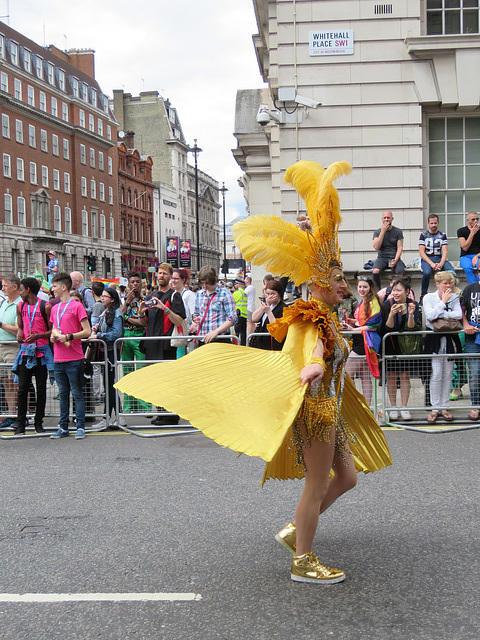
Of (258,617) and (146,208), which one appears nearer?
(258,617)

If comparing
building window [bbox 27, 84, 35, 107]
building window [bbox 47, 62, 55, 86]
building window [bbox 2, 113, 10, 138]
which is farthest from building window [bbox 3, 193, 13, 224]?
building window [bbox 47, 62, 55, 86]

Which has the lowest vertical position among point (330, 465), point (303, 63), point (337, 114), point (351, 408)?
point (330, 465)

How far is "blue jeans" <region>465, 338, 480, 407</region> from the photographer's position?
8.58 meters

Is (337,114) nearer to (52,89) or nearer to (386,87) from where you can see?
(386,87)

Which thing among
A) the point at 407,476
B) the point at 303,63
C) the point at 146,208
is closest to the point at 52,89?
the point at 146,208

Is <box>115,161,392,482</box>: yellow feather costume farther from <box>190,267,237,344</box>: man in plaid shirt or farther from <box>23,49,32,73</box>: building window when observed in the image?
<box>23,49,32,73</box>: building window

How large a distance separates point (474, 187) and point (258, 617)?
39.3 ft

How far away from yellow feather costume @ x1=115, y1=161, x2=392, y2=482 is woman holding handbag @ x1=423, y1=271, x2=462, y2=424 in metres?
4.81

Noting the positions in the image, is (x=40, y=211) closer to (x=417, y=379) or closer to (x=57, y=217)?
(x=57, y=217)

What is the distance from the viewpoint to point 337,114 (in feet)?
45.0

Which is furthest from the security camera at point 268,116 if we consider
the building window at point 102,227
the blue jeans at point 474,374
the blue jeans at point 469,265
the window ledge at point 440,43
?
the building window at point 102,227

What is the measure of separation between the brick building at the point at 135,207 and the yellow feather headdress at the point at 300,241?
75183 mm

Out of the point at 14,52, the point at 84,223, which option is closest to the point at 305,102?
the point at 14,52

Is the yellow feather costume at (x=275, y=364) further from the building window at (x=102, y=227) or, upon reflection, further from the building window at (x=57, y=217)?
the building window at (x=102, y=227)
